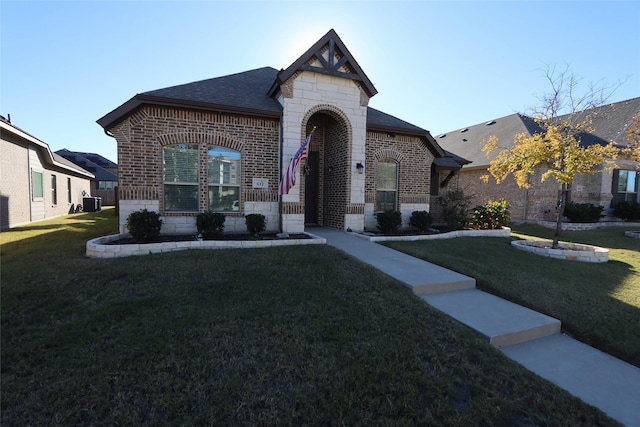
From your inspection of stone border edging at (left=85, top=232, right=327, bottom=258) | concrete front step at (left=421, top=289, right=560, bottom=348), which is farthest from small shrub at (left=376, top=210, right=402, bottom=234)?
concrete front step at (left=421, top=289, right=560, bottom=348)

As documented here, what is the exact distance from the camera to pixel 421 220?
10.7 m

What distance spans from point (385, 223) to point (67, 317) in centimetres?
806

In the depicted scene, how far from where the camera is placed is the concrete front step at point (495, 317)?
3924 millimetres

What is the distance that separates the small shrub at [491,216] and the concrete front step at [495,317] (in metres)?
7.53

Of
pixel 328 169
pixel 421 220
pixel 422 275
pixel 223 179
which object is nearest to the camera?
pixel 422 275

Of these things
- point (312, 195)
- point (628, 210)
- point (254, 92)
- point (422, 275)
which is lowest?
point (422, 275)

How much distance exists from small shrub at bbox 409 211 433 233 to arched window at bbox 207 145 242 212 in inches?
237

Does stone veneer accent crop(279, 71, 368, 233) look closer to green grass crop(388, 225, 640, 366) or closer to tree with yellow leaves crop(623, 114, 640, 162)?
green grass crop(388, 225, 640, 366)

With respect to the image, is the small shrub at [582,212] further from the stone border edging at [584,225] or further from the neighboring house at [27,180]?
the neighboring house at [27,180]

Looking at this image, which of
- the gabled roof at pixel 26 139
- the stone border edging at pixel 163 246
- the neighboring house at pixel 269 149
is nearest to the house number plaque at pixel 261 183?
the neighboring house at pixel 269 149

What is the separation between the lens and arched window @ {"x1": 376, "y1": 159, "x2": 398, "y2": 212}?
11.0 meters

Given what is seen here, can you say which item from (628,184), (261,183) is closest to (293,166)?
(261,183)

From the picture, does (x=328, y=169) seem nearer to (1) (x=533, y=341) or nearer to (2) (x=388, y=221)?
(2) (x=388, y=221)

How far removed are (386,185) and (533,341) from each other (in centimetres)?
750
